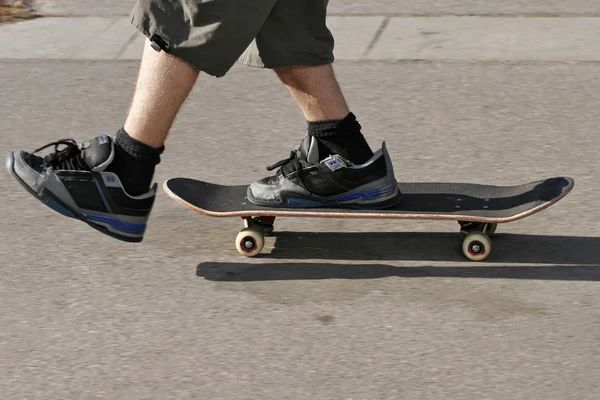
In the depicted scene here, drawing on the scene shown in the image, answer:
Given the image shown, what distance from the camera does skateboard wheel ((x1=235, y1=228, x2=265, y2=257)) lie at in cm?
441

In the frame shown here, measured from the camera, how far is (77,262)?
4.46 metres

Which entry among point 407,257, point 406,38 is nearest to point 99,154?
point 407,257

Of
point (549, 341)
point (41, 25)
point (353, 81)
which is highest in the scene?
point (549, 341)

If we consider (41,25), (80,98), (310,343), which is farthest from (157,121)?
(41,25)

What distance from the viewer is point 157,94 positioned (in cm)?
425

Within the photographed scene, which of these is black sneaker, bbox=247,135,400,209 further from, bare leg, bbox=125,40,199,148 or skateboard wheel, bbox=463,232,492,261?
bare leg, bbox=125,40,199,148

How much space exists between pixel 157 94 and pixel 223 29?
0.33 meters

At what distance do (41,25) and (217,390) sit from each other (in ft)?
14.6

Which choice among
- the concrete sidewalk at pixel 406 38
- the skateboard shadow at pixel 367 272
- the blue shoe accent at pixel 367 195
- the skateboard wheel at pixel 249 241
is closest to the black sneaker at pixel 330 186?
the blue shoe accent at pixel 367 195

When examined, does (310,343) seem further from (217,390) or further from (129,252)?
(129,252)

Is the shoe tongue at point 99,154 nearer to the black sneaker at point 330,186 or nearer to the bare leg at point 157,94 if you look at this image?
the bare leg at point 157,94

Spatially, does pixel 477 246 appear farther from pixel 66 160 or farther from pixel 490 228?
pixel 66 160

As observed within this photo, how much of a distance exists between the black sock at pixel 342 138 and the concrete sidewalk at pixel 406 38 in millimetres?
2282

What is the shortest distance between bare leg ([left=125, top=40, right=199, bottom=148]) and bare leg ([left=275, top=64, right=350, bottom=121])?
0.35 m
